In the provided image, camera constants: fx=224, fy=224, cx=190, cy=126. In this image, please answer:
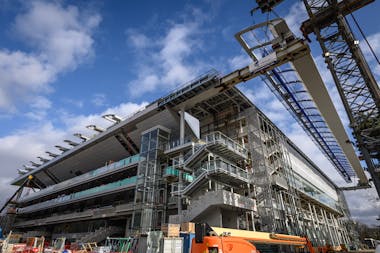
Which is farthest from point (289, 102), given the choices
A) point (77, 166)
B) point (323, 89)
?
point (77, 166)

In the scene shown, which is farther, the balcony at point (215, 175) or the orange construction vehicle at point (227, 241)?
the balcony at point (215, 175)

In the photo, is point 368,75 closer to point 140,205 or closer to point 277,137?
point 277,137

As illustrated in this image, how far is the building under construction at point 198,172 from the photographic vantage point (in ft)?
68.0

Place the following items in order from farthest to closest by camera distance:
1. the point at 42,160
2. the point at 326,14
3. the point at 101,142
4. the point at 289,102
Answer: the point at 42,160 < the point at 101,142 < the point at 289,102 < the point at 326,14

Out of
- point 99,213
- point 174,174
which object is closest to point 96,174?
point 99,213

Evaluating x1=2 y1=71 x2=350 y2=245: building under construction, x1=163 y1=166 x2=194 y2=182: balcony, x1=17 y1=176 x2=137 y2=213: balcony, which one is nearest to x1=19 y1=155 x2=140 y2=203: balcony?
x1=2 y1=71 x2=350 y2=245: building under construction

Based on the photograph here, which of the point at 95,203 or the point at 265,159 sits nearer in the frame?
the point at 265,159

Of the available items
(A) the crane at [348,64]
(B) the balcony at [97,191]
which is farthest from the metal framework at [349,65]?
(B) the balcony at [97,191]

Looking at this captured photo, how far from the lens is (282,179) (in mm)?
25781

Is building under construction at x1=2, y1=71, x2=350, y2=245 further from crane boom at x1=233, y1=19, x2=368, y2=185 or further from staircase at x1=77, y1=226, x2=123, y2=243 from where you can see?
crane boom at x1=233, y1=19, x2=368, y2=185

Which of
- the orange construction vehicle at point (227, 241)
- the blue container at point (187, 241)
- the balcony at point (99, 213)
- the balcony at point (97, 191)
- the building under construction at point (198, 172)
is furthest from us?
the balcony at point (97, 191)

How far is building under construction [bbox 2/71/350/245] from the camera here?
68.0 feet

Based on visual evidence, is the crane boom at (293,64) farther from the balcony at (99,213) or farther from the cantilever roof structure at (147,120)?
the balcony at (99,213)

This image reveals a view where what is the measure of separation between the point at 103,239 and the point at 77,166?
74.2ft
